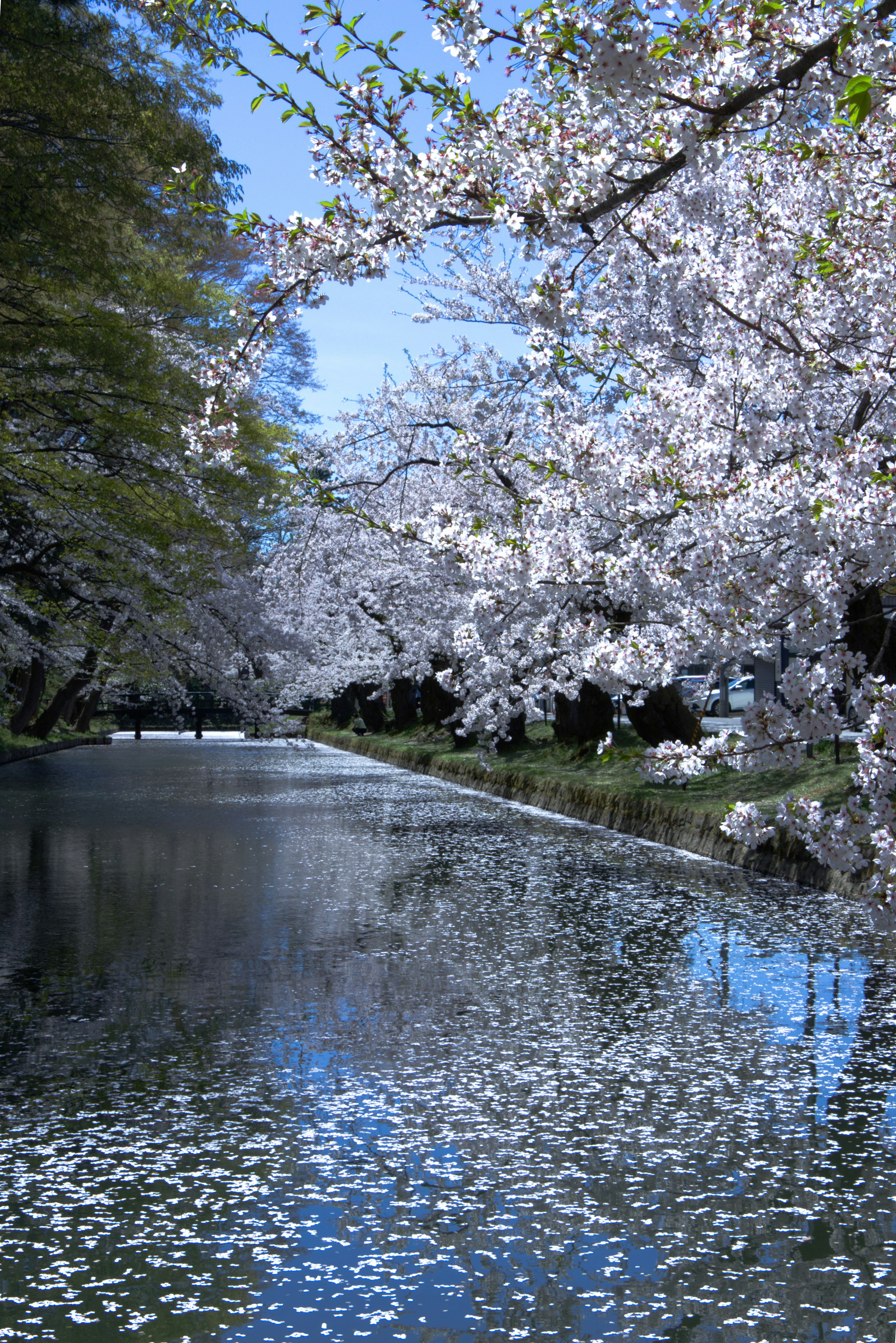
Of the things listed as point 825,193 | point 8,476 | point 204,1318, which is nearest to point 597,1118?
point 204,1318

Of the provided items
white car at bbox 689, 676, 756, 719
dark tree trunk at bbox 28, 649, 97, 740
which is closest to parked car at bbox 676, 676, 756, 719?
white car at bbox 689, 676, 756, 719

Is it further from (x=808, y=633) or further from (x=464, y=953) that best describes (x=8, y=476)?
(x=808, y=633)

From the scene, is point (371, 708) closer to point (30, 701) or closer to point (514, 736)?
point (30, 701)

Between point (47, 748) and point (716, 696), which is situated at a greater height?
point (716, 696)

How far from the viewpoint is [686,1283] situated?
3518mm

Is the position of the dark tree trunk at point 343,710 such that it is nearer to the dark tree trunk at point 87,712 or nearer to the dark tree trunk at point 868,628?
the dark tree trunk at point 87,712

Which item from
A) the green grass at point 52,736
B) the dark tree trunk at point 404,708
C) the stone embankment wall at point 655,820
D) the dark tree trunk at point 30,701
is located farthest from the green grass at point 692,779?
the dark tree trunk at point 404,708

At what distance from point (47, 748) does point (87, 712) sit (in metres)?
16.9

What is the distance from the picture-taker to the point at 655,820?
14.7 metres

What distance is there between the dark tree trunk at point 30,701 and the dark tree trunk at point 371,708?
13.7 metres

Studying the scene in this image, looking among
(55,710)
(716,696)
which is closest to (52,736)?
(55,710)

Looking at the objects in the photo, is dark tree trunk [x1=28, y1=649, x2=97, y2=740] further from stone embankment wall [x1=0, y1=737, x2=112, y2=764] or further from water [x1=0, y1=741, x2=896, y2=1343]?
water [x1=0, y1=741, x2=896, y2=1343]

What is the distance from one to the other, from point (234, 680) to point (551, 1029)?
931 inches

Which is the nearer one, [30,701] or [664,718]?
[664,718]
